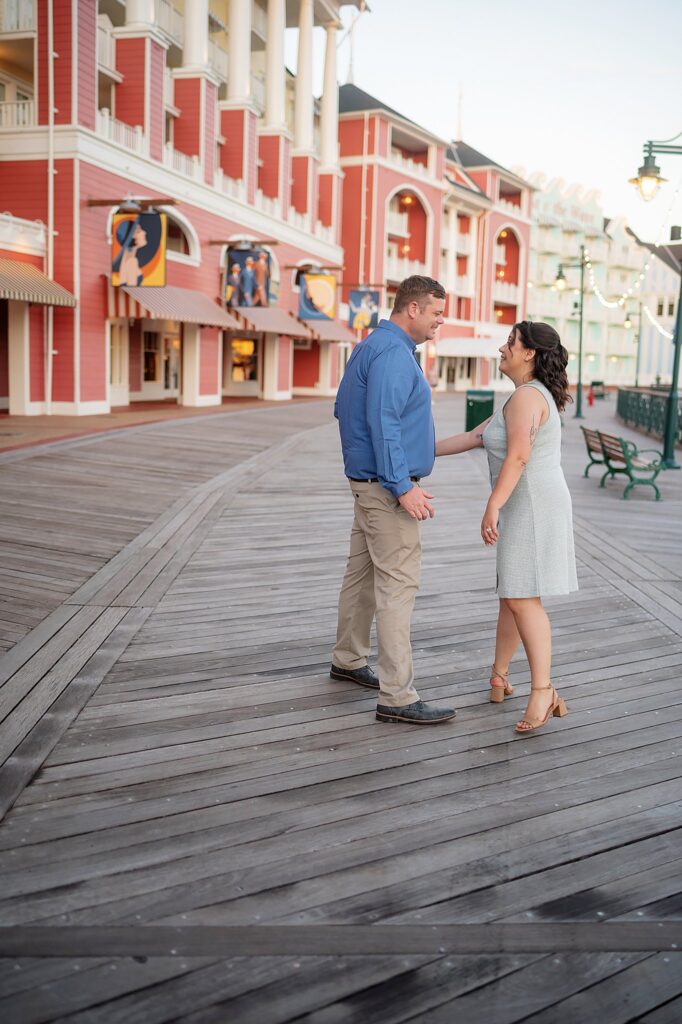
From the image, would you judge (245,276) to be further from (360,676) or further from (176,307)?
(360,676)

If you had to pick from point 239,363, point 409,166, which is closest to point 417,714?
point 239,363

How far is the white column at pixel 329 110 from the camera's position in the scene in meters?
39.2

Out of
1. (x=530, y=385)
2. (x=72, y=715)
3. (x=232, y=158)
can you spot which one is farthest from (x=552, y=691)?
(x=232, y=158)

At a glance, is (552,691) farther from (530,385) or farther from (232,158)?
(232,158)

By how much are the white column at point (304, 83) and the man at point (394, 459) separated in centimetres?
3590

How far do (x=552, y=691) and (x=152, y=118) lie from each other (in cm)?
2365

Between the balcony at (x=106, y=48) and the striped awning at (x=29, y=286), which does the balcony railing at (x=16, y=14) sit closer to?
the balcony at (x=106, y=48)

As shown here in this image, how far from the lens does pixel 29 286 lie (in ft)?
62.8

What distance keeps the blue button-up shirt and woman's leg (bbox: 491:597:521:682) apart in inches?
32.2

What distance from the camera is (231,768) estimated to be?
3494mm

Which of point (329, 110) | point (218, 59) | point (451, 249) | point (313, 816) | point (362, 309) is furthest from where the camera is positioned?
point (451, 249)

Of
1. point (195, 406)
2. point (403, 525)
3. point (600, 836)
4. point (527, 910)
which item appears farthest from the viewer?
point (195, 406)

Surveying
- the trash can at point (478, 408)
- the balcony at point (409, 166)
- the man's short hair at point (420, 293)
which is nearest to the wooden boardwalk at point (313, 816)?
the man's short hair at point (420, 293)

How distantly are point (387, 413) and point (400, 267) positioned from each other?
157 feet
